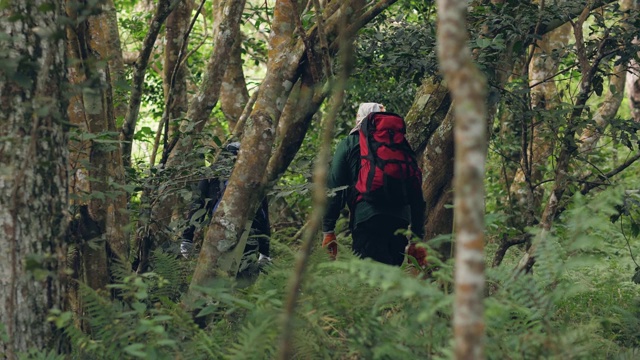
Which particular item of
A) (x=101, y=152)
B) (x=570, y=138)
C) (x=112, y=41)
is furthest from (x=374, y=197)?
(x=112, y=41)

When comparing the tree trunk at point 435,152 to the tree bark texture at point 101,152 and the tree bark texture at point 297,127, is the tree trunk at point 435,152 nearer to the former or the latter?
the tree bark texture at point 297,127

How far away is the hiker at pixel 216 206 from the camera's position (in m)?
6.83

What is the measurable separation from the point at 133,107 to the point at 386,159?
2.08 meters

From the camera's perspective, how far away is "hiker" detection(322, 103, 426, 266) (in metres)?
6.39

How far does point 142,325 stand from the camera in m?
3.82

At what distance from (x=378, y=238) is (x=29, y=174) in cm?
334

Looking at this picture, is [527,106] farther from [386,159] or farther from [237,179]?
[237,179]


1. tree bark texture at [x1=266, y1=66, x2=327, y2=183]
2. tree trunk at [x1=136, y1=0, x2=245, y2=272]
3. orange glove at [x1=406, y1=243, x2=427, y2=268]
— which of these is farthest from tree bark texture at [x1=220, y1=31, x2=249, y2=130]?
tree bark texture at [x1=266, y1=66, x2=327, y2=183]

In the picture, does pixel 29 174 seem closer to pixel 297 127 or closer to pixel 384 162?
pixel 297 127

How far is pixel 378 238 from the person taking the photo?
6.67 m

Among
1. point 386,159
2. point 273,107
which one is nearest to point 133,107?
point 273,107

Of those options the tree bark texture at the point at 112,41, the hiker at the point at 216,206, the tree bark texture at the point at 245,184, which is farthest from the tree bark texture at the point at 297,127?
the tree bark texture at the point at 112,41

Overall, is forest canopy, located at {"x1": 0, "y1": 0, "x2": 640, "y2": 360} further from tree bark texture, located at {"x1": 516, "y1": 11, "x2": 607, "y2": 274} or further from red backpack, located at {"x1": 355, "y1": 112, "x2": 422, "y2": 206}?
red backpack, located at {"x1": 355, "y1": 112, "x2": 422, "y2": 206}

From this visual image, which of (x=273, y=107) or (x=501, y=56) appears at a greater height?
(x=501, y=56)
